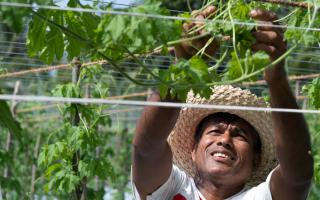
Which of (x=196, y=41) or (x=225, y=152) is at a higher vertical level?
(x=196, y=41)

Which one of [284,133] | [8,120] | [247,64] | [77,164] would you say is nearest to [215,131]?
[284,133]

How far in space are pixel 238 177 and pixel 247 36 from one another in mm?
850

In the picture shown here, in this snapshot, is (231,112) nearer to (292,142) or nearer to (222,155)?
(222,155)

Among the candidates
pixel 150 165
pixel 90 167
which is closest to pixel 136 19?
pixel 150 165

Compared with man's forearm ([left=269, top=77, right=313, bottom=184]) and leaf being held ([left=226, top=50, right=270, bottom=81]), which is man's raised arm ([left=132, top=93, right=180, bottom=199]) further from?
leaf being held ([left=226, top=50, right=270, bottom=81])

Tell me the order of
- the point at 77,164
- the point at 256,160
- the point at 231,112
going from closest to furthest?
1. the point at 231,112
2. the point at 256,160
3. the point at 77,164

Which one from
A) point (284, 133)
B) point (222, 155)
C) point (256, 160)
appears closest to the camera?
point (284, 133)

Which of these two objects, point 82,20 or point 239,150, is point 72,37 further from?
point 239,150

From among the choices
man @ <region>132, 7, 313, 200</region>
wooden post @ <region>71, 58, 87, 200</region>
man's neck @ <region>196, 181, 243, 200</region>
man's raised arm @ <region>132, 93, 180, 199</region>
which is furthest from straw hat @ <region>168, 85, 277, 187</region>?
wooden post @ <region>71, 58, 87, 200</region>

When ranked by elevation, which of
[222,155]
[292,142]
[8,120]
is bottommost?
[222,155]

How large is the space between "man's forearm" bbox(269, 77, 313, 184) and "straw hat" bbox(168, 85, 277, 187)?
37 centimetres

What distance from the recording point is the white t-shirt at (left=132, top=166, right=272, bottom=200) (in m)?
2.75

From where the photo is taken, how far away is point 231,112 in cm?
289

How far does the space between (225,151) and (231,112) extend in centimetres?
15
